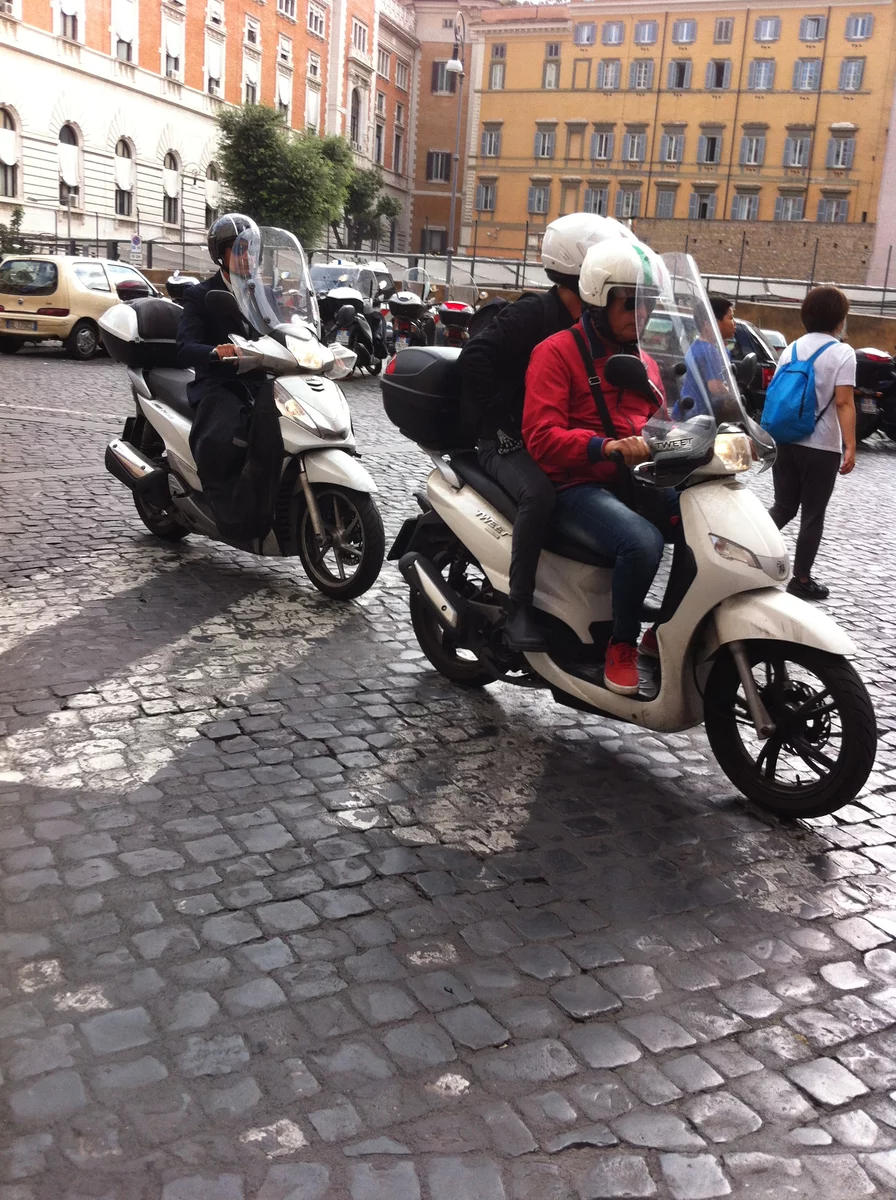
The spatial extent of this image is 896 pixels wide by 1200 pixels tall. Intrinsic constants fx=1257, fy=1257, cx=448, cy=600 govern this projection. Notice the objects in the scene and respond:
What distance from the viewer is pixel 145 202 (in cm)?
4728

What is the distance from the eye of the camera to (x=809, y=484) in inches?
293

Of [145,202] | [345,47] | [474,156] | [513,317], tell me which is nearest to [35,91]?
[145,202]

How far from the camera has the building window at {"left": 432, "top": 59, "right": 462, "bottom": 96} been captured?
7619 cm

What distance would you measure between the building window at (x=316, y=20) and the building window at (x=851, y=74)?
25968 mm

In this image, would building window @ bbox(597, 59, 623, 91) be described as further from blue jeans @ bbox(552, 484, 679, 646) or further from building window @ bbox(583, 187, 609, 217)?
blue jeans @ bbox(552, 484, 679, 646)

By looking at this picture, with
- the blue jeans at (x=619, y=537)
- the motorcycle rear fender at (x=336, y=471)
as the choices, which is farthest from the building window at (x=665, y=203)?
the blue jeans at (x=619, y=537)

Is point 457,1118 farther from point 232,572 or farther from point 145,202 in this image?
point 145,202

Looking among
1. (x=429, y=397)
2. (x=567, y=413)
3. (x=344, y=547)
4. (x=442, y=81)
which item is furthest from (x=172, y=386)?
(x=442, y=81)

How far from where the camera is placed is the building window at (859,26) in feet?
204

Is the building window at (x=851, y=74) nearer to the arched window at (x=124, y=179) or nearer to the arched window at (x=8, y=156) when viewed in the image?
the arched window at (x=124, y=179)

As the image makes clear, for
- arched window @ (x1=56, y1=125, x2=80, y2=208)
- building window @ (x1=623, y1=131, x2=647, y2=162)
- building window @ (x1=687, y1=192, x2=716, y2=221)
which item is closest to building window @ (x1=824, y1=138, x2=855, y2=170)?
building window @ (x1=687, y1=192, x2=716, y2=221)

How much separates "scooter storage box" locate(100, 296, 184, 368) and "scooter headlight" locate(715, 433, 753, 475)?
4.10m

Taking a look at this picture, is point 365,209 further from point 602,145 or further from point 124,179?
point 124,179

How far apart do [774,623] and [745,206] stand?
6624cm
